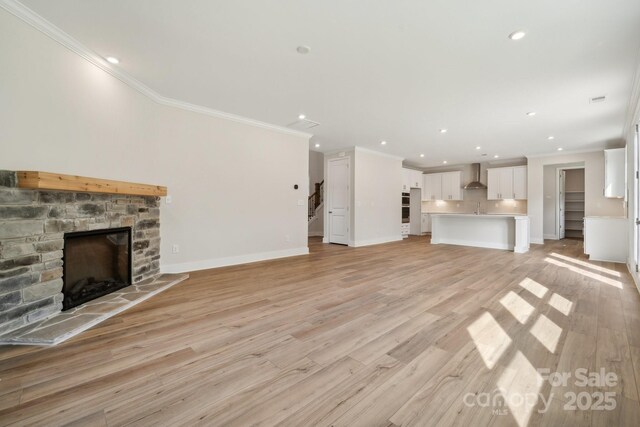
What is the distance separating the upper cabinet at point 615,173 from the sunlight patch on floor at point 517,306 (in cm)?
511

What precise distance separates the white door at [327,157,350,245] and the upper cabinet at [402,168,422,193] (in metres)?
2.85

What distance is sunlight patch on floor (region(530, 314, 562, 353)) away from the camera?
84.8 inches

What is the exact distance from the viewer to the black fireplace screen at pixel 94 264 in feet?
9.41

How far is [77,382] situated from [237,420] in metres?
1.10

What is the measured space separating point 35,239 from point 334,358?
277cm

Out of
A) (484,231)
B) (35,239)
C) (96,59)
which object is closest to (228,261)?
(35,239)

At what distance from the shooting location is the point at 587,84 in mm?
3670

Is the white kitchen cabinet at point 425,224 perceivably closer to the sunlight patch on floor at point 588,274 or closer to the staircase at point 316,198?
the staircase at point 316,198

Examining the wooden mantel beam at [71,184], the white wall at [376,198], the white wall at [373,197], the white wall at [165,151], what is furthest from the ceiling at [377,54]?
the white wall at [376,198]

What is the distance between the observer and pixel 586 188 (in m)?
7.70

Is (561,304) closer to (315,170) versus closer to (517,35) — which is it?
(517,35)

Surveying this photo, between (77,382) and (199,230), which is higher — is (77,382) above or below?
below

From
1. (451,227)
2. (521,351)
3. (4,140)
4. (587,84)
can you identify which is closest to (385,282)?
(521,351)

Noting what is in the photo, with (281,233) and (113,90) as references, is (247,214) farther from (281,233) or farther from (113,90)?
(113,90)
